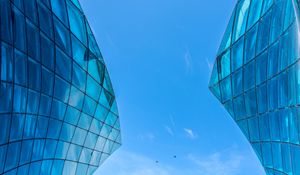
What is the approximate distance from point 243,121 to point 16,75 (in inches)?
773

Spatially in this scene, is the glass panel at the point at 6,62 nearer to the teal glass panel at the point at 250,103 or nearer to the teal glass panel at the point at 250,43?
the teal glass panel at the point at 250,43

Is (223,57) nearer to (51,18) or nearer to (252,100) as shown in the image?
(252,100)

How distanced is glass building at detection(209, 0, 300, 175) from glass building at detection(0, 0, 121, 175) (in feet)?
37.1

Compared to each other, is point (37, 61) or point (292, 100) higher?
point (37, 61)

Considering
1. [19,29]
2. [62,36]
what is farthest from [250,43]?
[19,29]

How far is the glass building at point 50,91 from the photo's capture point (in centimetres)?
1695

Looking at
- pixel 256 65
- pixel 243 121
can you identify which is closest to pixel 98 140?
pixel 243 121

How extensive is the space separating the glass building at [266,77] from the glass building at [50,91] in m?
11.3

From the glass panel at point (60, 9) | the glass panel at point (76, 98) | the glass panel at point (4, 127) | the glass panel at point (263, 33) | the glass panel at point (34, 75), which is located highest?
the glass panel at point (60, 9)

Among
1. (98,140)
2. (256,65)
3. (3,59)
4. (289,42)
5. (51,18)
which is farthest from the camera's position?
(98,140)

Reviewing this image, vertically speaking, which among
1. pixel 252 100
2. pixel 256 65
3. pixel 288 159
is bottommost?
pixel 288 159

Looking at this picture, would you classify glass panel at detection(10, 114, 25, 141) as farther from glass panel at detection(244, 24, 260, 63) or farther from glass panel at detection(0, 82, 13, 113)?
glass panel at detection(244, 24, 260, 63)

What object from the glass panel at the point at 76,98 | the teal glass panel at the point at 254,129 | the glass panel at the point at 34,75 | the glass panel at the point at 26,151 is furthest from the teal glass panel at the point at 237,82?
the glass panel at the point at 26,151

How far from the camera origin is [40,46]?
1953 cm
